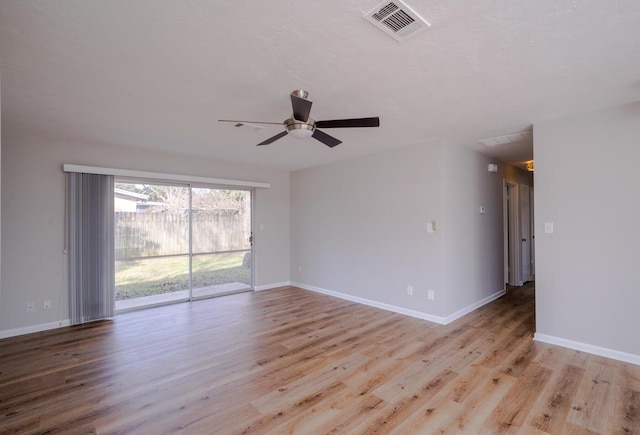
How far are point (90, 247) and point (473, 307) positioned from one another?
5689 millimetres

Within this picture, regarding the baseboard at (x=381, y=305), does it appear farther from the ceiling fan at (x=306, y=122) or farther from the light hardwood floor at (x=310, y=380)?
the ceiling fan at (x=306, y=122)

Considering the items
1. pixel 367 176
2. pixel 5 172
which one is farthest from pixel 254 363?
pixel 5 172

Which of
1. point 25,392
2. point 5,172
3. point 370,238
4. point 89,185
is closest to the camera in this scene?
point 25,392

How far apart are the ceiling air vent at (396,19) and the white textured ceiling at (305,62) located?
0.05 m

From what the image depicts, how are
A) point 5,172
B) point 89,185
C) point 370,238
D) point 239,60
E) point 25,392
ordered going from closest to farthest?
1. point 239,60
2. point 25,392
3. point 5,172
4. point 89,185
5. point 370,238

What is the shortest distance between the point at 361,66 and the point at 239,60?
87 cm

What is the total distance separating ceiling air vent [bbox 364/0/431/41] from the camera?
157 centimetres

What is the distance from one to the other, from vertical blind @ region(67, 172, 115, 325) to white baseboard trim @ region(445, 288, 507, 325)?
190 inches

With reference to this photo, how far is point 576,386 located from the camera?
2.47m

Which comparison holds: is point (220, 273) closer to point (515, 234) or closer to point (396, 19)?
point (396, 19)

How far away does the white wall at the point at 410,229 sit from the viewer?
4109mm

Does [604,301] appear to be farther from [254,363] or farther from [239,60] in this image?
[239,60]

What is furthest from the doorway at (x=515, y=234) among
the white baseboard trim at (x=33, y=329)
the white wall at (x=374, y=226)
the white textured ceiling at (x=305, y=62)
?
the white baseboard trim at (x=33, y=329)

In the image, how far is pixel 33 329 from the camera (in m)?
3.83
